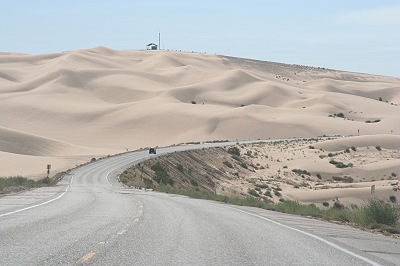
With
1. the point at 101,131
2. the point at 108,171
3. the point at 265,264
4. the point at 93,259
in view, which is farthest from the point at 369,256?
the point at 101,131

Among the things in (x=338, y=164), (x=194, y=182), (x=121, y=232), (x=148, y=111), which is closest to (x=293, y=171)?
(x=338, y=164)

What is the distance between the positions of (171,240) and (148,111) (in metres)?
115

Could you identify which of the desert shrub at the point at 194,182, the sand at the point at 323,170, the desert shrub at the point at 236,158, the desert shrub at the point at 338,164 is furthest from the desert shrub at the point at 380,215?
the desert shrub at the point at 236,158

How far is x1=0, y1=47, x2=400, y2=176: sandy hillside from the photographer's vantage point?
93.2 m

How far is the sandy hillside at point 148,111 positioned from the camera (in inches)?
3669

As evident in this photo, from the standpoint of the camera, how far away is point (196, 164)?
5831 centimetres

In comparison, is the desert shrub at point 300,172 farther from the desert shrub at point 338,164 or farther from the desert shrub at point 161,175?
the desert shrub at point 161,175

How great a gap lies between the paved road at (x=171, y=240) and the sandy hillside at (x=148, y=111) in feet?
134

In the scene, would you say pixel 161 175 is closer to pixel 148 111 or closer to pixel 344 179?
pixel 344 179

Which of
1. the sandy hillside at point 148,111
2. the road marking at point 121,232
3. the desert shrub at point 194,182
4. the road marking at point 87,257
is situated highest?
the sandy hillside at point 148,111

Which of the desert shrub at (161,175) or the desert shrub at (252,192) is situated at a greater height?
the desert shrub at (161,175)

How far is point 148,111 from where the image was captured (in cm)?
12569

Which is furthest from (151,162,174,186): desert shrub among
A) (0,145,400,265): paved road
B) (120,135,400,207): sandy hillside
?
(0,145,400,265): paved road

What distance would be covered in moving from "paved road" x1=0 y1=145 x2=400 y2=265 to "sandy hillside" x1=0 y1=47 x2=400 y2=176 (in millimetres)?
40760
